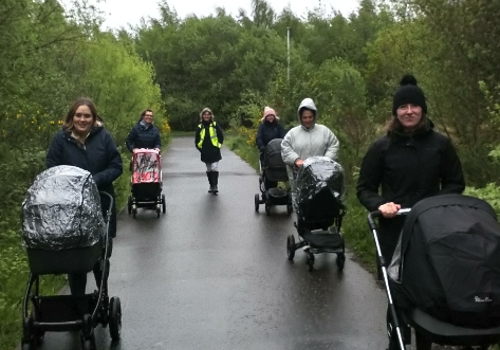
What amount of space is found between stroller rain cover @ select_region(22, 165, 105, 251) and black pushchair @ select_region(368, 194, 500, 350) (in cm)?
245

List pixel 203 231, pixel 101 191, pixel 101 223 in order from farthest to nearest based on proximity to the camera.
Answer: pixel 203 231 < pixel 101 191 < pixel 101 223

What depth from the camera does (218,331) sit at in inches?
274

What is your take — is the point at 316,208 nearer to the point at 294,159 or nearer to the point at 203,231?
the point at 294,159

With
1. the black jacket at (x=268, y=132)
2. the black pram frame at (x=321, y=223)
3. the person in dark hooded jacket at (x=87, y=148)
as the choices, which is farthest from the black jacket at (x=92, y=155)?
the black jacket at (x=268, y=132)

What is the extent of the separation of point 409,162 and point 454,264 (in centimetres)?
142

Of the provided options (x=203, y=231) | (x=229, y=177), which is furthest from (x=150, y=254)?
(x=229, y=177)

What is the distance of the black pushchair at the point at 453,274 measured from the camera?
161 inches

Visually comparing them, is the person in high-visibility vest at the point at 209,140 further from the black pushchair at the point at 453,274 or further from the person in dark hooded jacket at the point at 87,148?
the black pushchair at the point at 453,274

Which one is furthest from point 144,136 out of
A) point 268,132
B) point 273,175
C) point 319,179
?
point 319,179

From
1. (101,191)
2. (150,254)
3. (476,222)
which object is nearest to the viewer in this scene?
(476,222)

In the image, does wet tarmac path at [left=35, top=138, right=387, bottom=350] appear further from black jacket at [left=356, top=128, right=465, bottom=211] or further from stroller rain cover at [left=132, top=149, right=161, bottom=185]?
black jacket at [left=356, top=128, right=465, bottom=211]

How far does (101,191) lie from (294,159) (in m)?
3.68

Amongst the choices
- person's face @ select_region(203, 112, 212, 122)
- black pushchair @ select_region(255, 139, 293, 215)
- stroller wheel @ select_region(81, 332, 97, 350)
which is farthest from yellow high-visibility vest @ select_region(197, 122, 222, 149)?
stroller wheel @ select_region(81, 332, 97, 350)

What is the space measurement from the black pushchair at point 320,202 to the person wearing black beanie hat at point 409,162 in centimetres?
341
